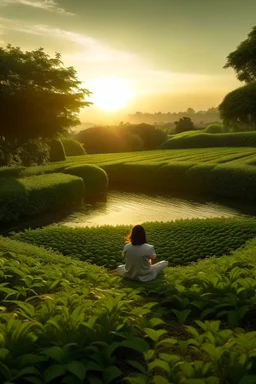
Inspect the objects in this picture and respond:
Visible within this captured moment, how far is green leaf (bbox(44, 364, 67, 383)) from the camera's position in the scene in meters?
4.18

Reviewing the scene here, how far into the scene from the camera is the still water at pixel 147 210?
19938 mm

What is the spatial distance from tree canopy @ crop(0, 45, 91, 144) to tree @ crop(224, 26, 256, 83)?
9.81 meters

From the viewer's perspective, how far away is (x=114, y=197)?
26.5 meters

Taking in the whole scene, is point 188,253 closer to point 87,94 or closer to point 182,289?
point 182,289

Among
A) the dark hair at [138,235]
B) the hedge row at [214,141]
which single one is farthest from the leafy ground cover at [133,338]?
the hedge row at [214,141]

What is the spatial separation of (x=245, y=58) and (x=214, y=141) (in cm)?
3186

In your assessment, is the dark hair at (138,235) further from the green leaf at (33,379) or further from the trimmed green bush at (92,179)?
the trimmed green bush at (92,179)

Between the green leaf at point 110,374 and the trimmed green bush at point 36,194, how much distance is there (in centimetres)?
1578

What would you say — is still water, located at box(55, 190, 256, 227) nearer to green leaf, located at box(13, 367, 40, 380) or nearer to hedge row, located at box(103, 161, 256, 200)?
hedge row, located at box(103, 161, 256, 200)

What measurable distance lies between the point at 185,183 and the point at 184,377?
25192 millimetres

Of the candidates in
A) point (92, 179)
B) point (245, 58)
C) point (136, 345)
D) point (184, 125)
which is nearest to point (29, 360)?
point (136, 345)

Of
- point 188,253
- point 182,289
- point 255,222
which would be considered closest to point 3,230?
point 188,253

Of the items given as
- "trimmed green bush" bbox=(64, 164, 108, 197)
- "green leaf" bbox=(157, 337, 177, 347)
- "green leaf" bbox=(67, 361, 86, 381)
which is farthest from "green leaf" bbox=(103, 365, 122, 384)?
"trimmed green bush" bbox=(64, 164, 108, 197)

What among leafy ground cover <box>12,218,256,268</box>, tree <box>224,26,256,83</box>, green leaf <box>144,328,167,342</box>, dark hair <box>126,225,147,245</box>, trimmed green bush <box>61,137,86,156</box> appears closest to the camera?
green leaf <box>144,328,167,342</box>
